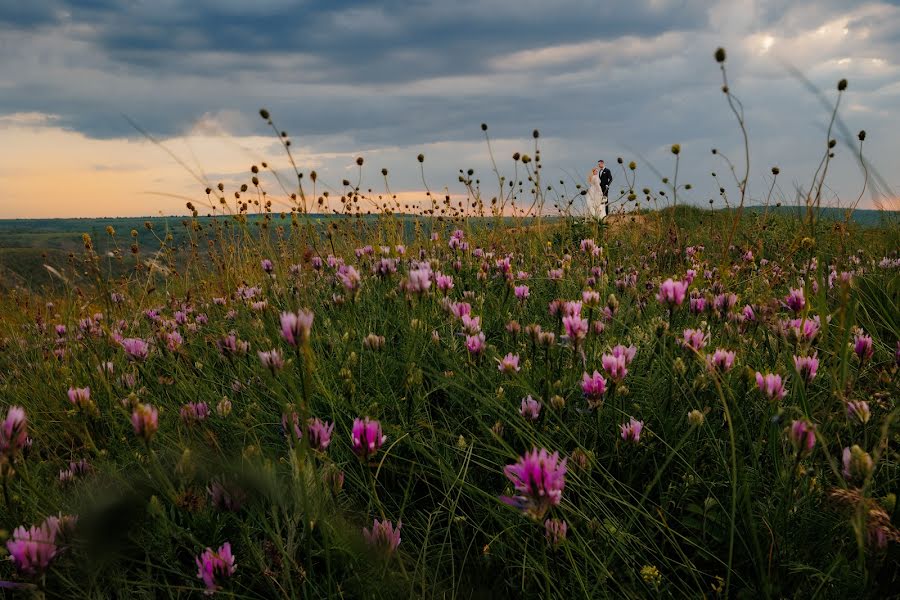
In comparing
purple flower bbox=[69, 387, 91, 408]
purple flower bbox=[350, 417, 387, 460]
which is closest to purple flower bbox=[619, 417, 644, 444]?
purple flower bbox=[350, 417, 387, 460]

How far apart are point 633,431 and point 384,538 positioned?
0.91 metres

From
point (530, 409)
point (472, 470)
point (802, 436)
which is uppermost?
point (802, 436)

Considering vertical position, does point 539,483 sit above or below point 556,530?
above

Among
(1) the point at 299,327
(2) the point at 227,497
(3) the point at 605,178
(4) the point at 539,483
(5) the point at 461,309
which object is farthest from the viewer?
(3) the point at 605,178

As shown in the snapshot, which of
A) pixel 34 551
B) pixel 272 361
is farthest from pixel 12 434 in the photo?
pixel 272 361

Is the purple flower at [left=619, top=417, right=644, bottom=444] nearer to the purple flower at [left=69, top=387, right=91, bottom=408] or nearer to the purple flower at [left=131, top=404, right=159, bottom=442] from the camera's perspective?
the purple flower at [left=131, top=404, right=159, bottom=442]

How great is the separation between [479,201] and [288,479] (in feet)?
20.2

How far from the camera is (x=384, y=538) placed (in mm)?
1506

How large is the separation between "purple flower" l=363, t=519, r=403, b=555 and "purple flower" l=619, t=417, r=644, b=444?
2.81 ft

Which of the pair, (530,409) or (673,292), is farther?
(673,292)

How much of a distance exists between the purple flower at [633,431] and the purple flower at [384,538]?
2.81 ft

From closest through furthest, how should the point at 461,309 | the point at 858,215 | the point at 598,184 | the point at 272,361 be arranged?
the point at 272,361 → the point at 461,309 → the point at 858,215 → the point at 598,184

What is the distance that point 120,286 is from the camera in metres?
5.83

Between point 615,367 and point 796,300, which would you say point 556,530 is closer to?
point 615,367
